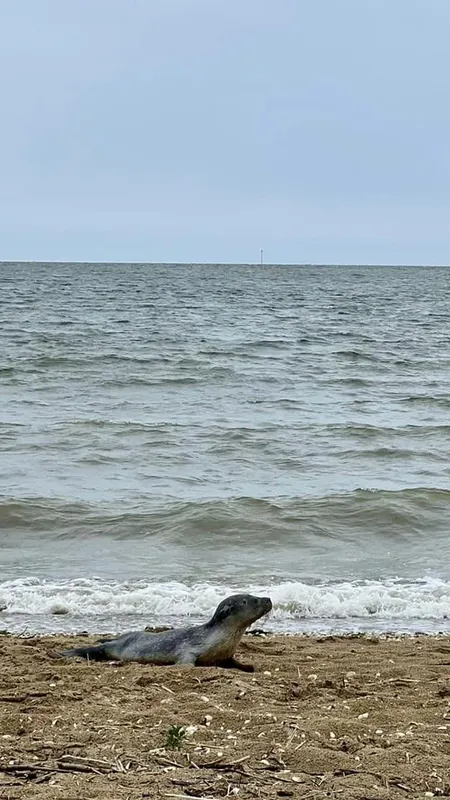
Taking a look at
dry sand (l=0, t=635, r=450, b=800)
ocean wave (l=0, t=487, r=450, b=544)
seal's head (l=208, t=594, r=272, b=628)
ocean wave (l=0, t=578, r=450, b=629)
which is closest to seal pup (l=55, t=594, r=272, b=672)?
seal's head (l=208, t=594, r=272, b=628)

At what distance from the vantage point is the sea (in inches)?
342

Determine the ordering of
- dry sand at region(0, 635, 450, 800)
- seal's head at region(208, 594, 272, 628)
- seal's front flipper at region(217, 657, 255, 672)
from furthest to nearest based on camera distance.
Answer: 1. seal's head at region(208, 594, 272, 628)
2. seal's front flipper at region(217, 657, 255, 672)
3. dry sand at region(0, 635, 450, 800)

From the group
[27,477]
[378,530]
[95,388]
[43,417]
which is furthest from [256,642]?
[95,388]

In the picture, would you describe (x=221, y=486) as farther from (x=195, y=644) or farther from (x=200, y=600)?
(x=195, y=644)

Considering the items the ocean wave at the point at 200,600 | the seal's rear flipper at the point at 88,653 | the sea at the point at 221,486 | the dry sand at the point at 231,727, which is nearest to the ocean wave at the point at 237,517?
the sea at the point at 221,486

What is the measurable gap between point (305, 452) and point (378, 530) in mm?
3826

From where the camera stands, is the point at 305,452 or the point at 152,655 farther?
the point at 305,452

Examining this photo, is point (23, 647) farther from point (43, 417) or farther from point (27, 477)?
point (43, 417)

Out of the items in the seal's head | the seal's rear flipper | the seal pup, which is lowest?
the seal's rear flipper

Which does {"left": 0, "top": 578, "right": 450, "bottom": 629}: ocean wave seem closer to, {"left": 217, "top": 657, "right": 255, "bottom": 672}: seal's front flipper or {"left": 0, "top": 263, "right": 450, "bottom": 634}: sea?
{"left": 0, "top": 263, "right": 450, "bottom": 634}: sea

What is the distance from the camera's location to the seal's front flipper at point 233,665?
21.0 ft

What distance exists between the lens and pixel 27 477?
13.0 meters

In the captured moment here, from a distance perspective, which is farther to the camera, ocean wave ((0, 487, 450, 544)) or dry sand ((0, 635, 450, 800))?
ocean wave ((0, 487, 450, 544))

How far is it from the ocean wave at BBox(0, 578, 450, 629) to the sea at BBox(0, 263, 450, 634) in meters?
0.02
